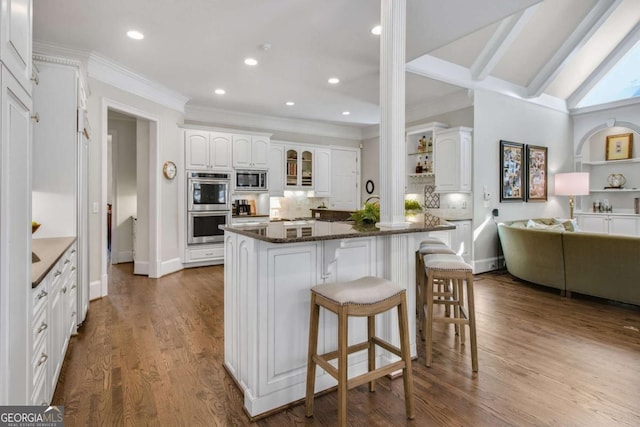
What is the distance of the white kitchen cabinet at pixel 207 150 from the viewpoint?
5.54 metres

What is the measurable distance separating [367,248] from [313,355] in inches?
30.7

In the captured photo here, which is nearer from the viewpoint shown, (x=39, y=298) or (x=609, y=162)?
(x=39, y=298)

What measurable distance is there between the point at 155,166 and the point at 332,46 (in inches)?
122

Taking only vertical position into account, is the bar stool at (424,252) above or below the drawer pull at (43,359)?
above

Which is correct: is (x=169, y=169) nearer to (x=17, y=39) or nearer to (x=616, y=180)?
(x=17, y=39)

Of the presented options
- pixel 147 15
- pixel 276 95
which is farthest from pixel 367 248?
pixel 276 95

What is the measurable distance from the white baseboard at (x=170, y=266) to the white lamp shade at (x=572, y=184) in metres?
6.74

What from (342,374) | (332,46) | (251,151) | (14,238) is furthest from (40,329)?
(251,151)

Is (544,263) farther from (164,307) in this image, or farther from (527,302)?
(164,307)

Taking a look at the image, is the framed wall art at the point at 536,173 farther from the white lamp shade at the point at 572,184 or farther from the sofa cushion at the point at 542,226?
the sofa cushion at the point at 542,226

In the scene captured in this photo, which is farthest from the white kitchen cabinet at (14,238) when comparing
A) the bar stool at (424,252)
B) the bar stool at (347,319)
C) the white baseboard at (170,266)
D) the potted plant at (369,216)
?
the white baseboard at (170,266)

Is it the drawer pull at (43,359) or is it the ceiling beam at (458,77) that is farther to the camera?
the ceiling beam at (458,77)

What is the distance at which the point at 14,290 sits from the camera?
1149 millimetres

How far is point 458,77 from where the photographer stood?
488 cm
